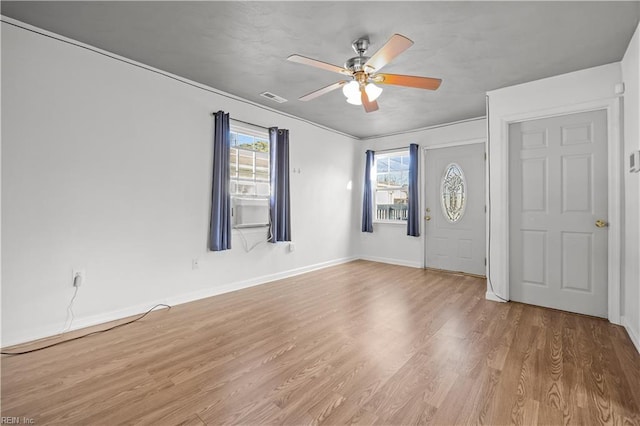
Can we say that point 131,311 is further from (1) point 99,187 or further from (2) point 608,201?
(2) point 608,201

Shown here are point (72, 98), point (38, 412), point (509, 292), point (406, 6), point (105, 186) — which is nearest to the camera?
point (38, 412)

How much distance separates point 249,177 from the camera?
13.8 feet

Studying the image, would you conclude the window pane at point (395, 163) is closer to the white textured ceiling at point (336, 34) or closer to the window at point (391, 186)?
the window at point (391, 186)

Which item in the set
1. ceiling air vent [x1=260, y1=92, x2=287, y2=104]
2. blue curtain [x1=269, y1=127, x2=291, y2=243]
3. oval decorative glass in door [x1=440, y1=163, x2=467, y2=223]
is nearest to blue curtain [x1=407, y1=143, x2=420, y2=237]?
oval decorative glass in door [x1=440, y1=163, x2=467, y2=223]

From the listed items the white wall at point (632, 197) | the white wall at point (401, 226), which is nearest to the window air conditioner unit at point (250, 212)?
the white wall at point (401, 226)

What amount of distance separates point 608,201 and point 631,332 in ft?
4.17

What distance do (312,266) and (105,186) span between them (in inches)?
130

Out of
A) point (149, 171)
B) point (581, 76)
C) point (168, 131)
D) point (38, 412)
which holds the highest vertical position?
point (581, 76)

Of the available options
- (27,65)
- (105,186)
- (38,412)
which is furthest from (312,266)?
(27,65)

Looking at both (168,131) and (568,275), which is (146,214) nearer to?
(168,131)

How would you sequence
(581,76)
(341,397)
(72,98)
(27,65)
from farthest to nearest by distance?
1. (581,76)
2. (72,98)
3. (27,65)
4. (341,397)

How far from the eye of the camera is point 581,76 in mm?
3102

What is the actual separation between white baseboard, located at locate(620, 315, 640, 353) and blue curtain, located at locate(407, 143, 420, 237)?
2.89 meters

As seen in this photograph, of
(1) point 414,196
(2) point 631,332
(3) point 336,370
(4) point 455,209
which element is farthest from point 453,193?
(3) point 336,370
